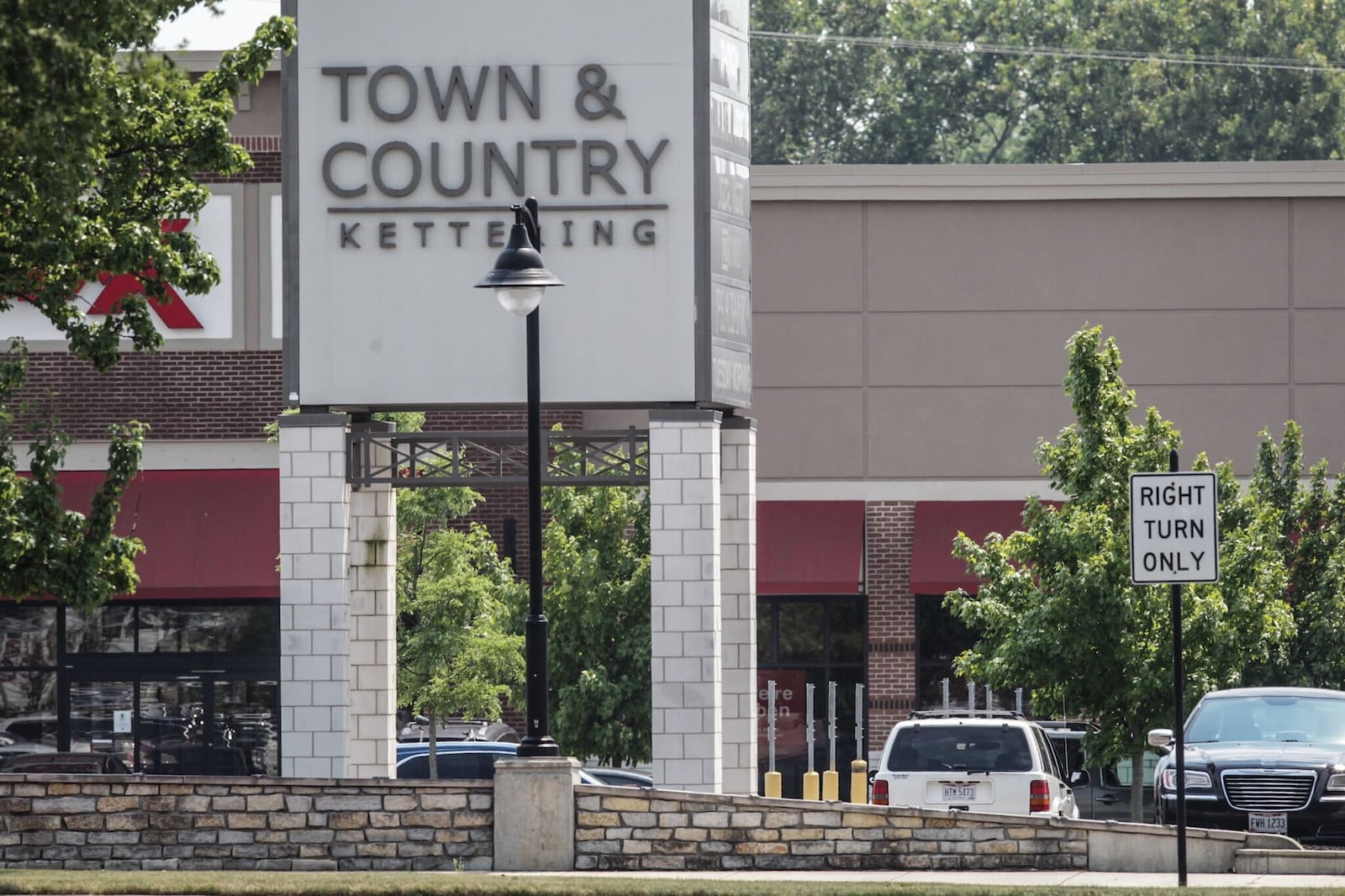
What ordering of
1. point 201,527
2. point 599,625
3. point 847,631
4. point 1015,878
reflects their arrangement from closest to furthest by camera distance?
point 1015,878, point 599,625, point 201,527, point 847,631

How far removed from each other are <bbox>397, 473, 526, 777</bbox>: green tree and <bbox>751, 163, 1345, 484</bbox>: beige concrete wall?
19.0 feet

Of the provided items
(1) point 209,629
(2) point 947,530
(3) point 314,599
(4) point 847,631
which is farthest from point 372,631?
(4) point 847,631

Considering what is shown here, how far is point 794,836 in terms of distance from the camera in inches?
623

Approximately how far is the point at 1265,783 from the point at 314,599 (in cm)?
879


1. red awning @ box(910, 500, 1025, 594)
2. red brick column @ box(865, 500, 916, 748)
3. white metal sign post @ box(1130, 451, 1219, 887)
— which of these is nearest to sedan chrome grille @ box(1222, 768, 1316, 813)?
white metal sign post @ box(1130, 451, 1219, 887)

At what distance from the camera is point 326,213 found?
802 inches

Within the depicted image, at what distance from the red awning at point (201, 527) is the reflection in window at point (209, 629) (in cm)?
98

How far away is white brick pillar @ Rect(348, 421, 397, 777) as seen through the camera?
Answer: 22312 mm

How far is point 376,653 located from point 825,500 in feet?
38.4

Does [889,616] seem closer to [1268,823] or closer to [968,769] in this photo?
[968,769]

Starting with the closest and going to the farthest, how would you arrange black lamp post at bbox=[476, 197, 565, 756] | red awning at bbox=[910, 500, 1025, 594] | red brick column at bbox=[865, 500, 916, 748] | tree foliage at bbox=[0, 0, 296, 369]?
tree foliage at bbox=[0, 0, 296, 369]
black lamp post at bbox=[476, 197, 565, 756]
red awning at bbox=[910, 500, 1025, 594]
red brick column at bbox=[865, 500, 916, 748]

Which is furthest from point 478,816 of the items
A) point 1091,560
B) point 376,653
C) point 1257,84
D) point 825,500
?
point 1257,84

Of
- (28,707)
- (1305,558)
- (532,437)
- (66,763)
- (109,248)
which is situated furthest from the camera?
(28,707)

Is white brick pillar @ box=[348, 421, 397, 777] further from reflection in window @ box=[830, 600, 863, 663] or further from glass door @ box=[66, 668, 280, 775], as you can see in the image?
reflection in window @ box=[830, 600, 863, 663]
